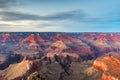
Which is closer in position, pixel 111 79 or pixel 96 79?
pixel 111 79

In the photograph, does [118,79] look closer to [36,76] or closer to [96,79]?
[96,79]

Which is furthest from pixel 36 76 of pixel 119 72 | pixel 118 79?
pixel 119 72

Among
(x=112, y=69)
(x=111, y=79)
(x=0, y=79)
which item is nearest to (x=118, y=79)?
(x=111, y=79)

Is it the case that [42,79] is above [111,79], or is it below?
above

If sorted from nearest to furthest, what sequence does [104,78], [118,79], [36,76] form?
[36,76] < [118,79] < [104,78]

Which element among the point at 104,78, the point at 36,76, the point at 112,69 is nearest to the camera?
the point at 36,76

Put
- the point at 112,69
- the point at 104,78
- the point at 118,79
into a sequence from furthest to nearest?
the point at 112,69 < the point at 104,78 < the point at 118,79

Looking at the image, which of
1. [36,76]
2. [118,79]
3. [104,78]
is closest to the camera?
[36,76]

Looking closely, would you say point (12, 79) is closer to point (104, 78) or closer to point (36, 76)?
point (104, 78)

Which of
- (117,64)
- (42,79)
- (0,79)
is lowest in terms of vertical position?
(0,79)
